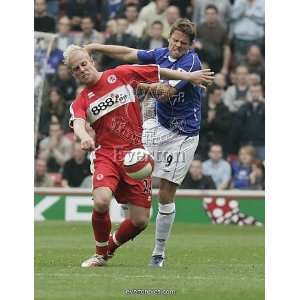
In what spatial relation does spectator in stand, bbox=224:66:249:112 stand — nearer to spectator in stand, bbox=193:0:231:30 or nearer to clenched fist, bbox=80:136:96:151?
spectator in stand, bbox=193:0:231:30

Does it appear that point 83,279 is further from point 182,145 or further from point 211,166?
point 211,166

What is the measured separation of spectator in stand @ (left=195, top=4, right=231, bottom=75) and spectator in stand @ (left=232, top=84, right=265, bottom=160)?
3.02ft

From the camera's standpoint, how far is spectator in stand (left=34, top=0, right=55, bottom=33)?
674 inches

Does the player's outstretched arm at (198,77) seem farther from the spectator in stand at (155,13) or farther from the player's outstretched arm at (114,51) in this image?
the spectator in stand at (155,13)

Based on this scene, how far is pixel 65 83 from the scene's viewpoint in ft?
60.8

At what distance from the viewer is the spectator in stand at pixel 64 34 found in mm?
18391

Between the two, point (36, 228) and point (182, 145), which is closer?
point (182, 145)

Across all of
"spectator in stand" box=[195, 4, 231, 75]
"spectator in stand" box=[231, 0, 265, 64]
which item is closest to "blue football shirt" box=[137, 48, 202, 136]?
"spectator in stand" box=[195, 4, 231, 75]

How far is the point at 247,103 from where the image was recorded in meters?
17.4

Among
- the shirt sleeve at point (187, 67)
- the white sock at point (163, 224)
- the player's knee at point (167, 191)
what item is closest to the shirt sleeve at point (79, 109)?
the shirt sleeve at point (187, 67)

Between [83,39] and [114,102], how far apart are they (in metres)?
7.03

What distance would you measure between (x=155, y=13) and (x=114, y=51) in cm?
615
